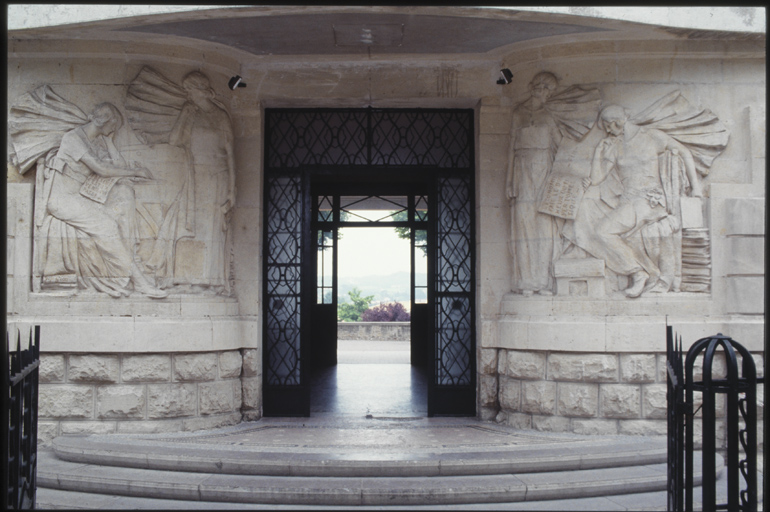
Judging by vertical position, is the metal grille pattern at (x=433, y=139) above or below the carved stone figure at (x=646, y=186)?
above

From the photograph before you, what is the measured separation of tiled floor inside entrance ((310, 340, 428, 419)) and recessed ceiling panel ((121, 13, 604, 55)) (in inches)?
172

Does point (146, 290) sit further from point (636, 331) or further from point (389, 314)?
point (389, 314)

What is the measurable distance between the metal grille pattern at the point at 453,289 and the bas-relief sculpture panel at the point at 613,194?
3.35 ft

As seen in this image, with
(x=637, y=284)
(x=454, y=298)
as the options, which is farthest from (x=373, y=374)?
(x=637, y=284)

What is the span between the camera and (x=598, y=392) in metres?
8.07

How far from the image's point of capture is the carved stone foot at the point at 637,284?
8055 mm

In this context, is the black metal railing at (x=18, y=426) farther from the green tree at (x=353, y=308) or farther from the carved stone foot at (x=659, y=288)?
the green tree at (x=353, y=308)

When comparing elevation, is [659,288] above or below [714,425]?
above

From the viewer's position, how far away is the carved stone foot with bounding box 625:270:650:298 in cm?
805

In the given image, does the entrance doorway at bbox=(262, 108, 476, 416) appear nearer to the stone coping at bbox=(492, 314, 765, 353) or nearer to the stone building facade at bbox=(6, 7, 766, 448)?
the stone building facade at bbox=(6, 7, 766, 448)

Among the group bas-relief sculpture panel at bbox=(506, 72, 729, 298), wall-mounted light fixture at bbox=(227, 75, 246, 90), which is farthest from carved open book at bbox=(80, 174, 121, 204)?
bas-relief sculpture panel at bbox=(506, 72, 729, 298)

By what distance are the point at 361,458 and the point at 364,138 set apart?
435 cm

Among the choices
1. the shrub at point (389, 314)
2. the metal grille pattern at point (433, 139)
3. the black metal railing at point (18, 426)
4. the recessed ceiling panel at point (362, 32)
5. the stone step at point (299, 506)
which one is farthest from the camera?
the shrub at point (389, 314)

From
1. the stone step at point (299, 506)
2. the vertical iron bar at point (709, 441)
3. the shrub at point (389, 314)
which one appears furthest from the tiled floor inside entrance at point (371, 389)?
the shrub at point (389, 314)
